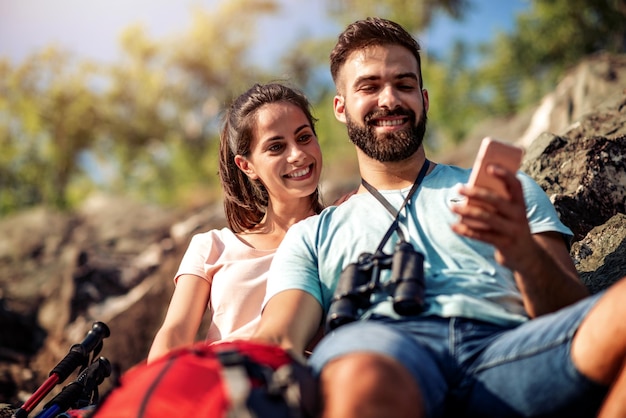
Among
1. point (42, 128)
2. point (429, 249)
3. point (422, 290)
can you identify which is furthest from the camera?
point (42, 128)

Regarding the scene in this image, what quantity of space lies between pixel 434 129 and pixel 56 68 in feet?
63.4

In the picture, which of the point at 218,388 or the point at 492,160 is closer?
the point at 218,388

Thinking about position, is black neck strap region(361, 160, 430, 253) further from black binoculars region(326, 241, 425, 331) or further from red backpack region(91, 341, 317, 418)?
red backpack region(91, 341, 317, 418)

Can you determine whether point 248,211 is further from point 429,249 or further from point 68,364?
point 429,249

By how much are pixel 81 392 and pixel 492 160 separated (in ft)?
9.95

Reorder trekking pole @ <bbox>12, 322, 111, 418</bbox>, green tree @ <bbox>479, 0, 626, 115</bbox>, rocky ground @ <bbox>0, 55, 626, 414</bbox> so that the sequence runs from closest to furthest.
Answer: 1. trekking pole @ <bbox>12, 322, 111, 418</bbox>
2. rocky ground @ <bbox>0, 55, 626, 414</bbox>
3. green tree @ <bbox>479, 0, 626, 115</bbox>

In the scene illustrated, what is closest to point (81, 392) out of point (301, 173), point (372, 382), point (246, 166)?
point (246, 166)

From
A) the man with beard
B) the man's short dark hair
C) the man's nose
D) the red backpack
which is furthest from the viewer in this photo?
the man's short dark hair

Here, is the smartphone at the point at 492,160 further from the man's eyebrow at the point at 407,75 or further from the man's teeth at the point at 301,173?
the man's teeth at the point at 301,173

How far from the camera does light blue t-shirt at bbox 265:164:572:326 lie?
2.92m

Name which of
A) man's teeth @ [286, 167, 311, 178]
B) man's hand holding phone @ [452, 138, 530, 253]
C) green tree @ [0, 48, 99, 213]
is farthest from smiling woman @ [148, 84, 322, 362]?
green tree @ [0, 48, 99, 213]

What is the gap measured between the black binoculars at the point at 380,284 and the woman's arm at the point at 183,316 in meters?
1.15

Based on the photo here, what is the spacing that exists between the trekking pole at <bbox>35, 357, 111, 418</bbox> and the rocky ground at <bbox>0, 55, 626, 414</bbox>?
0.45 m

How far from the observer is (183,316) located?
154 inches
